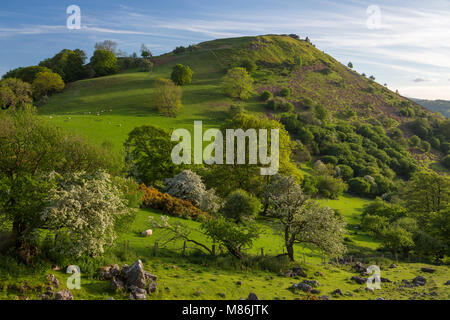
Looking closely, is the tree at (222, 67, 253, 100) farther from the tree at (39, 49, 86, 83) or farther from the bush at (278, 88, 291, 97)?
the tree at (39, 49, 86, 83)

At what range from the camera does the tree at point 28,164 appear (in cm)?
1480

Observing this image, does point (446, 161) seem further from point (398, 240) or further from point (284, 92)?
point (398, 240)

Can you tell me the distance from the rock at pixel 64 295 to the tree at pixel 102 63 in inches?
4676

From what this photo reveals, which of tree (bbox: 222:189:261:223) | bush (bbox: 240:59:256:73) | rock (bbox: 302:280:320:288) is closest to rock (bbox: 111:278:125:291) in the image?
rock (bbox: 302:280:320:288)

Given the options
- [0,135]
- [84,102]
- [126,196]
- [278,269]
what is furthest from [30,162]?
[84,102]

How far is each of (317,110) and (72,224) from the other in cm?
9668

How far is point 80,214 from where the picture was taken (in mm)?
15070

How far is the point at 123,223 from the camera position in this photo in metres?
18.9

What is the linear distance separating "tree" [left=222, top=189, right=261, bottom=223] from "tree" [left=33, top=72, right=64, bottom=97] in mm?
85374

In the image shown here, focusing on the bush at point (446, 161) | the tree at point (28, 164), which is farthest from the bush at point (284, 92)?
the tree at point (28, 164)

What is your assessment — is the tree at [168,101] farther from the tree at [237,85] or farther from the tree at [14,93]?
the tree at [14,93]

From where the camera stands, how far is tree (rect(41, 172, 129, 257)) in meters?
14.6

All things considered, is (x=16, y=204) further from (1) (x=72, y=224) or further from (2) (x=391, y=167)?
(2) (x=391, y=167)

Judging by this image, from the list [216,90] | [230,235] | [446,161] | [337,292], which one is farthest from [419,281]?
[446,161]
